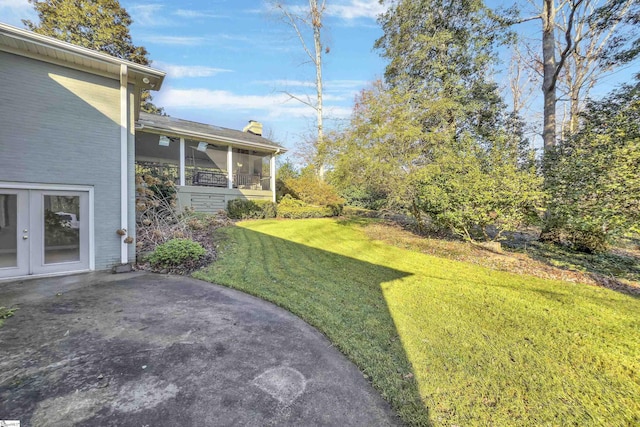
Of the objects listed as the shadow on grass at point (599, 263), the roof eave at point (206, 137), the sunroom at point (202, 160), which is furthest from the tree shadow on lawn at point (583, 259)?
the sunroom at point (202, 160)

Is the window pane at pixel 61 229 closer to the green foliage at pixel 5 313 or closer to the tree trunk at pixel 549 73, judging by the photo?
the green foliage at pixel 5 313

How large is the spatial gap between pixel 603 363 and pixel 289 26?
24.0 meters

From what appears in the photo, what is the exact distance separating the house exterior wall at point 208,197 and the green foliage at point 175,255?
645cm

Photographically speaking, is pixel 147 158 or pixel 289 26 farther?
pixel 289 26

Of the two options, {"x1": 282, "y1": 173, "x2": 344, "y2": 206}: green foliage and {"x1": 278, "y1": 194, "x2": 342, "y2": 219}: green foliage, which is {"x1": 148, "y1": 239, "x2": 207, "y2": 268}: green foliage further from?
{"x1": 282, "y1": 173, "x2": 344, "y2": 206}: green foliage

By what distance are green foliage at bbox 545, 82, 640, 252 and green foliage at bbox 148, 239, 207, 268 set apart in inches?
333

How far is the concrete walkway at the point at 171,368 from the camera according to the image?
2.01m

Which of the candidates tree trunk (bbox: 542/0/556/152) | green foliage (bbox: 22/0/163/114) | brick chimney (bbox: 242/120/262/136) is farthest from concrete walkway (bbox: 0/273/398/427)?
green foliage (bbox: 22/0/163/114)

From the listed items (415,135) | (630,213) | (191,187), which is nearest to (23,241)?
(191,187)

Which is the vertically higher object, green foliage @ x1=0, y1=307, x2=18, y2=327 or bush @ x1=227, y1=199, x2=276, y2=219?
bush @ x1=227, y1=199, x2=276, y2=219

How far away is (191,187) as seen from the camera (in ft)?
41.2

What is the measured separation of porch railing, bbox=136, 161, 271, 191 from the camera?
42.6ft

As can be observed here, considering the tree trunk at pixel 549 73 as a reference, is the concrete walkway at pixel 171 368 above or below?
below

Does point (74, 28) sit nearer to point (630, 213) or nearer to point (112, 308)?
point (112, 308)
